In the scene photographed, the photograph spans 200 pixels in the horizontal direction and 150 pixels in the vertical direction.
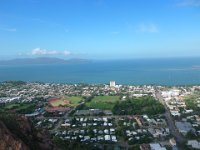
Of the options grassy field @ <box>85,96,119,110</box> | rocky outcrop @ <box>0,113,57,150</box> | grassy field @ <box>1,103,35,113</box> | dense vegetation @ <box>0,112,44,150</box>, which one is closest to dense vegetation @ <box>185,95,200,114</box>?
grassy field @ <box>85,96,119,110</box>

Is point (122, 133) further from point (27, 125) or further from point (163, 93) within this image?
point (163, 93)

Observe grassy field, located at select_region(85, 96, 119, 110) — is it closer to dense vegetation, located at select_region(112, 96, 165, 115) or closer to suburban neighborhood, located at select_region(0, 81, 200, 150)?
suburban neighborhood, located at select_region(0, 81, 200, 150)

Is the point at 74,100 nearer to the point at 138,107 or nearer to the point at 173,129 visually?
the point at 138,107

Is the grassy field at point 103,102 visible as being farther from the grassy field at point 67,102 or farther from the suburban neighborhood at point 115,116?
the grassy field at point 67,102

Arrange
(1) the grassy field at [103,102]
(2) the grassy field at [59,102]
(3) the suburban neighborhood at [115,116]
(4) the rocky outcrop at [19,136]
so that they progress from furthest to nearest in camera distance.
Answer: (2) the grassy field at [59,102]
(1) the grassy field at [103,102]
(3) the suburban neighborhood at [115,116]
(4) the rocky outcrop at [19,136]

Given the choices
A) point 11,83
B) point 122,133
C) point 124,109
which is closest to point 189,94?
point 124,109

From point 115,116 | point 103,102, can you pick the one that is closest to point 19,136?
point 115,116

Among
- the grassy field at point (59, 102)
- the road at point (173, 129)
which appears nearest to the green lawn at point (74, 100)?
the grassy field at point (59, 102)
